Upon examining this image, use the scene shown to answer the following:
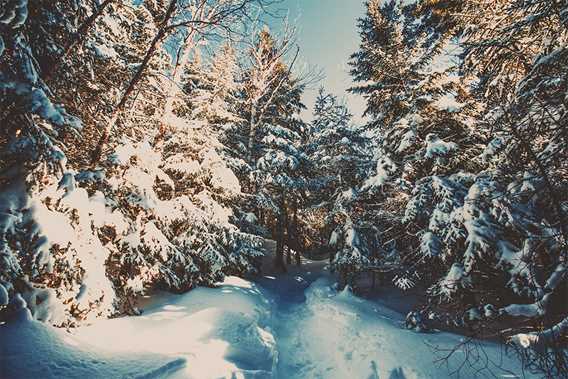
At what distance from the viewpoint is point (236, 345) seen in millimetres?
7086

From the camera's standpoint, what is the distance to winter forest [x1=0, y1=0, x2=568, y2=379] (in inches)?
155

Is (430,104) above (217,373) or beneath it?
above

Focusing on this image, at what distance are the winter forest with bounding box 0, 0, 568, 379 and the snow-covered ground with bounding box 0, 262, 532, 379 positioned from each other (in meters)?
0.05

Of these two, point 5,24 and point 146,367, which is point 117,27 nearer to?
point 5,24

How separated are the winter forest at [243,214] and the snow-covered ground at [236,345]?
0.16ft

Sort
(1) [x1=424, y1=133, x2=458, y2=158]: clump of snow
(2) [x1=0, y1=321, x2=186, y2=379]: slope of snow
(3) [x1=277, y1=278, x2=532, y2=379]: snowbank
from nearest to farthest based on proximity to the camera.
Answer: (2) [x1=0, y1=321, x2=186, y2=379]: slope of snow → (3) [x1=277, y1=278, x2=532, y2=379]: snowbank → (1) [x1=424, y1=133, x2=458, y2=158]: clump of snow

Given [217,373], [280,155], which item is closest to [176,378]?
[217,373]

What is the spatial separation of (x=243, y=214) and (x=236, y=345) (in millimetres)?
9430

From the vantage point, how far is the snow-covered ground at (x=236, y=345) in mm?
4020

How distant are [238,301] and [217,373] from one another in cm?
478

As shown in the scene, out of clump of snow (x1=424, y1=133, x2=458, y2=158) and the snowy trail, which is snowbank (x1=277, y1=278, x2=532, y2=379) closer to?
the snowy trail

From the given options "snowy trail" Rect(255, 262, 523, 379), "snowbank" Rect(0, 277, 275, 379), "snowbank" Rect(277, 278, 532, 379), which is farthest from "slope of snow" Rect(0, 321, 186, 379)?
"snowbank" Rect(277, 278, 532, 379)

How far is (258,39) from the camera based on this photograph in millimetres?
18469

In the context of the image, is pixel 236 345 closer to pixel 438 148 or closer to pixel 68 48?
pixel 68 48
